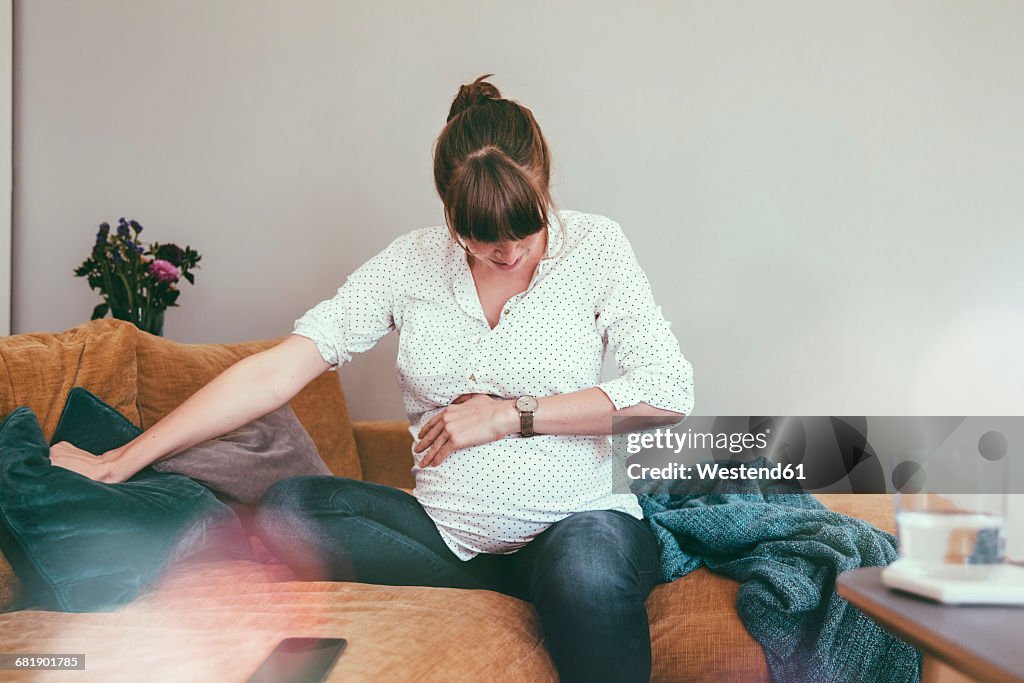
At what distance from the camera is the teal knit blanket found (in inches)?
49.8

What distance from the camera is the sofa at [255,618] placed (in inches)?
42.6

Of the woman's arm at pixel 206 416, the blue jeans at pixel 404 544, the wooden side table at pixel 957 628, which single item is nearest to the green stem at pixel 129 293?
the woman's arm at pixel 206 416

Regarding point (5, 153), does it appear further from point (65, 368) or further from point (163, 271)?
point (65, 368)

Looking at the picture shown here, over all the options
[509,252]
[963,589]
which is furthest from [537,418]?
[963,589]

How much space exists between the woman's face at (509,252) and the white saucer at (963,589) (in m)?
0.83

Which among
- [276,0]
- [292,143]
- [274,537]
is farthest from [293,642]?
[276,0]

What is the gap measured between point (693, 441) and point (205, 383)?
130cm

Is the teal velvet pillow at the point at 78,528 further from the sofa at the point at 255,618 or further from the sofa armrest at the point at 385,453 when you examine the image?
the sofa armrest at the point at 385,453

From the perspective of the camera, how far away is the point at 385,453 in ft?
7.36

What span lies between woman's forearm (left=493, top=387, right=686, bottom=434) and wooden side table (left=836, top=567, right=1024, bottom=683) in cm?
67

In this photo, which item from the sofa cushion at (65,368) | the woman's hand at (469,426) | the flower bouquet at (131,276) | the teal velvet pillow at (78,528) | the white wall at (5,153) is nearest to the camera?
the teal velvet pillow at (78,528)

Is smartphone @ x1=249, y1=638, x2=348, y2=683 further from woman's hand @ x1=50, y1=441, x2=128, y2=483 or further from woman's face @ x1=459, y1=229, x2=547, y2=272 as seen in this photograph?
woman's face @ x1=459, y1=229, x2=547, y2=272

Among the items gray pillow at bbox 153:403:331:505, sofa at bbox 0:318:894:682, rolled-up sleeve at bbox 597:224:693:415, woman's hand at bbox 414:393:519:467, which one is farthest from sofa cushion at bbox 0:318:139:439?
rolled-up sleeve at bbox 597:224:693:415

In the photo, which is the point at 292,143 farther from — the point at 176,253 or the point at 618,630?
the point at 618,630
